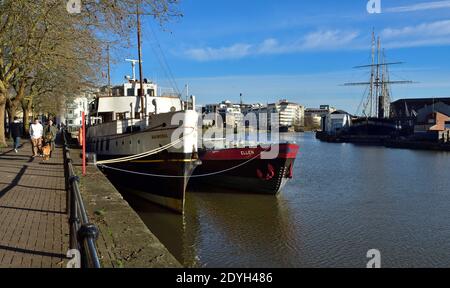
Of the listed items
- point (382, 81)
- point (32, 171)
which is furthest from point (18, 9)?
point (382, 81)

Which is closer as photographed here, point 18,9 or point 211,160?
point 18,9

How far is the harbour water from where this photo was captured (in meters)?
12.8

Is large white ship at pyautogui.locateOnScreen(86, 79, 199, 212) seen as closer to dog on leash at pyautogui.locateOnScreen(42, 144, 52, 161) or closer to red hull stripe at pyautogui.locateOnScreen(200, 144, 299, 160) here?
dog on leash at pyautogui.locateOnScreen(42, 144, 52, 161)

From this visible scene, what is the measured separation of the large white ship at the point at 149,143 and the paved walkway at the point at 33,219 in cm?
418

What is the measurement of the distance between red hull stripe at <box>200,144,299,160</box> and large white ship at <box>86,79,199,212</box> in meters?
3.80

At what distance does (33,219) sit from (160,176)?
953cm

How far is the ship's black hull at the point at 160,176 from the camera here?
16.7 meters

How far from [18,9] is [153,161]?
734 cm

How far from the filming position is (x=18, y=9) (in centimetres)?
1474
